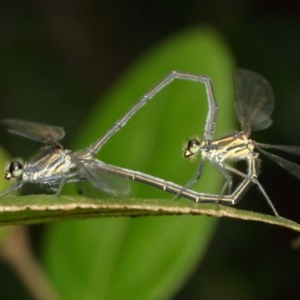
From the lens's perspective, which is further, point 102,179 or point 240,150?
point 240,150

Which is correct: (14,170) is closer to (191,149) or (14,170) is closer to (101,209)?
(191,149)

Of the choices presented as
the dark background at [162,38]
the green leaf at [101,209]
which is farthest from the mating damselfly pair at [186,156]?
the dark background at [162,38]

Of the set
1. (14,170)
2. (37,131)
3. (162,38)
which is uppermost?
(162,38)

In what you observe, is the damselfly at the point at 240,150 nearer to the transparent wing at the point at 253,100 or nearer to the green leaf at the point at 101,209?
the transparent wing at the point at 253,100

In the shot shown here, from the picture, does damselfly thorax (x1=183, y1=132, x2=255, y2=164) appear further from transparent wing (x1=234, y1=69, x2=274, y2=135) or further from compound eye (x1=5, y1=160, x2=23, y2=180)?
compound eye (x1=5, y1=160, x2=23, y2=180)

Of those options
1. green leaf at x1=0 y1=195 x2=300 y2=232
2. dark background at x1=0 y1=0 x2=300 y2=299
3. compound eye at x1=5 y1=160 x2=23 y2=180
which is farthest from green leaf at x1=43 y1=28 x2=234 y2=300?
dark background at x1=0 y1=0 x2=300 y2=299

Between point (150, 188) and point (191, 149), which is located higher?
point (191, 149)

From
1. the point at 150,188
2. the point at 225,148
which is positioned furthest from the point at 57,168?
the point at 150,188
